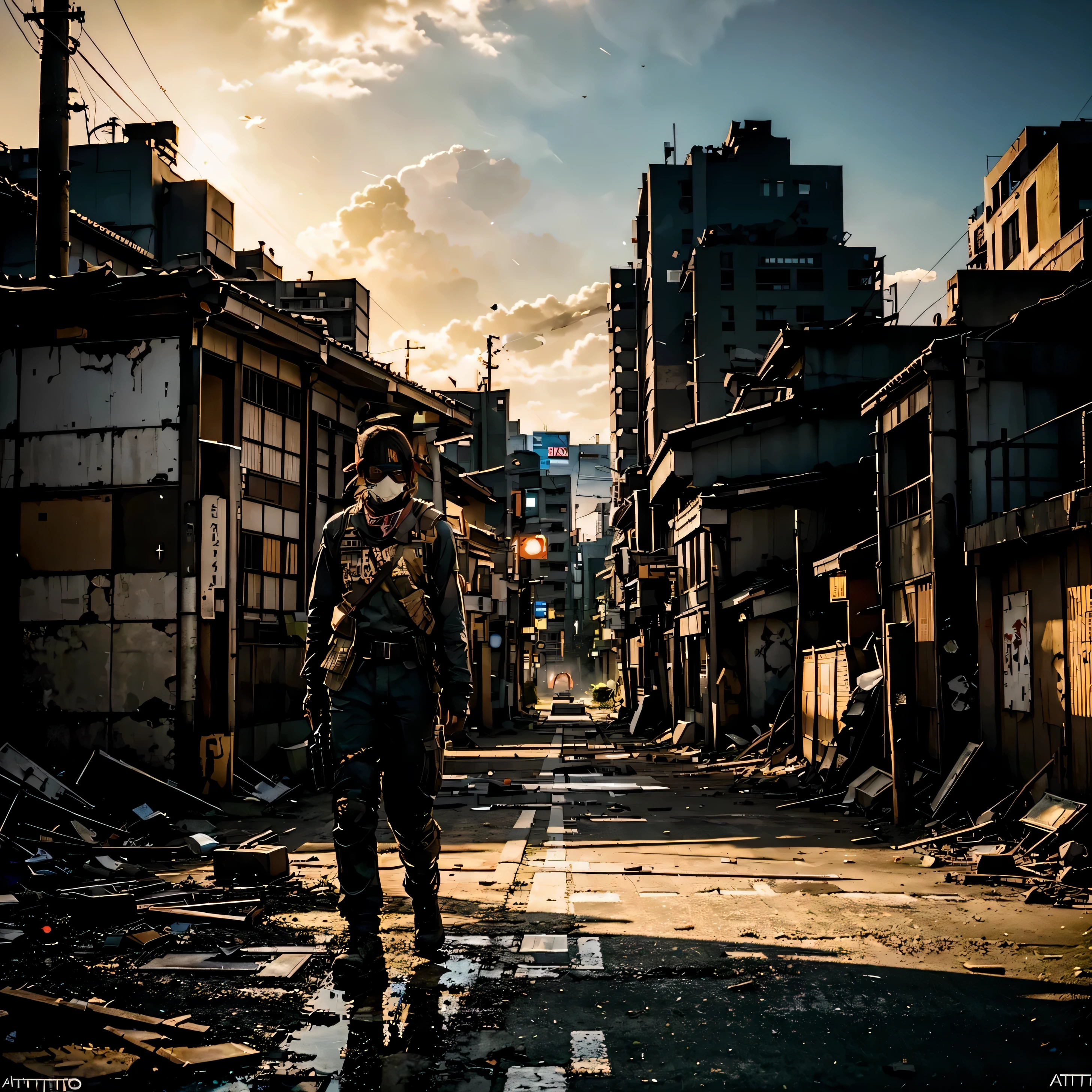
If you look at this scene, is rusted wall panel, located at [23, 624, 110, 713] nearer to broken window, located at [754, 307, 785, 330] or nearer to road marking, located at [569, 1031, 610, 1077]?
road marking, located at [569, 1031, 610, 1077]

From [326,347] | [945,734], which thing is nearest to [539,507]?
[326,347]

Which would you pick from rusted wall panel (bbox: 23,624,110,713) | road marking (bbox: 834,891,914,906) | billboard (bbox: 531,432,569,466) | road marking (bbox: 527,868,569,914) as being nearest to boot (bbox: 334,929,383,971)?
road marking (bbox: 527,868,569,914)

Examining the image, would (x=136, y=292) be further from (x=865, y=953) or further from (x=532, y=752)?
(x=532, y=752)

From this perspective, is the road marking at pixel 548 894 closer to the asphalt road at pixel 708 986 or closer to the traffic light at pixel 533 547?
the asphalt road at pixel 708 986

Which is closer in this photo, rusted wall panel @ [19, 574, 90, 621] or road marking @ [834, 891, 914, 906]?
road marking @ [834, 891, 914, 906]

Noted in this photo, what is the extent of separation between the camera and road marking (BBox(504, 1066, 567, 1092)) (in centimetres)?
373

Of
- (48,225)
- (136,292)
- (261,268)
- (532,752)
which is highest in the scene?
(261,268)

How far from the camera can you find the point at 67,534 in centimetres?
1614

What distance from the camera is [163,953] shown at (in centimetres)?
577

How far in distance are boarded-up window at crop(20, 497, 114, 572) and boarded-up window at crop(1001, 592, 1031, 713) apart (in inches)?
506

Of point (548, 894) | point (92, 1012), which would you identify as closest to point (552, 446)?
point (548, 894)

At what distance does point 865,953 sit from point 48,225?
17714mm

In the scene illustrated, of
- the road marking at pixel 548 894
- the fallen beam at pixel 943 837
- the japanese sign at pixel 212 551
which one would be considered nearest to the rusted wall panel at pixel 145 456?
the japanese sign at pixel 212 551

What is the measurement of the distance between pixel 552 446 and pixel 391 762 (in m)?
144
